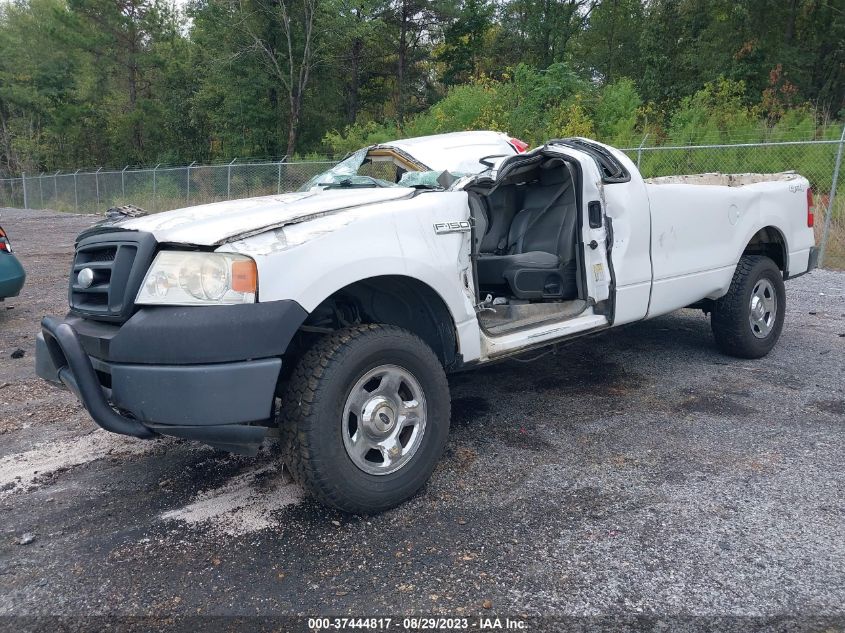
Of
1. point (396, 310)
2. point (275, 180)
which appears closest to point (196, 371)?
point (396, 310)

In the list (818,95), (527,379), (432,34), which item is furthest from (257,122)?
(527,379)

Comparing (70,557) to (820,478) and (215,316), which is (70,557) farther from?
(820,478)

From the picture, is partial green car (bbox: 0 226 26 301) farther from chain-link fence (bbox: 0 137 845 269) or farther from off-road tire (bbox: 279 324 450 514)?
chain-link fence (bbox: 0 137 845 269)

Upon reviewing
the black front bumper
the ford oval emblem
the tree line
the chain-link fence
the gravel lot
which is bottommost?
the gravel lot

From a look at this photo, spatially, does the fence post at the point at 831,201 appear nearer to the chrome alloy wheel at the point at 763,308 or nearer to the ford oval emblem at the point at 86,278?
the chrome alloy wheel at the point at 763,308

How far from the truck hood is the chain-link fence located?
9.08 m

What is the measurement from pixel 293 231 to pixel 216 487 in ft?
4.68

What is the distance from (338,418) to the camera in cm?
283

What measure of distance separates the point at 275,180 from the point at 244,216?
58.8 feet

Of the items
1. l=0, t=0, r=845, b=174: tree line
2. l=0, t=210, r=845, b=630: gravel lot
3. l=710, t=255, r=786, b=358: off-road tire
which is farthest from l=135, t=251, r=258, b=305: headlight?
l=0, t=0, r=845, b=174: tree line

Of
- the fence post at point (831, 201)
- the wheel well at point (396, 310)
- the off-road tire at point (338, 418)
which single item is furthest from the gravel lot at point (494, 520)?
the fence post at point (831, 201)

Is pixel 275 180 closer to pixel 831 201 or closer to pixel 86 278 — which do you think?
pixel 831 201

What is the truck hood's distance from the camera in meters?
2.83

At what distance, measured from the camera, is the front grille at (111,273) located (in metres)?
2.80
